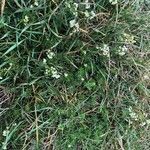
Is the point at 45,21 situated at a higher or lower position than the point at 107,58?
higher

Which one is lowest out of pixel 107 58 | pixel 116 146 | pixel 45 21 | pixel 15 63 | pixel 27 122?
pixel 116 146

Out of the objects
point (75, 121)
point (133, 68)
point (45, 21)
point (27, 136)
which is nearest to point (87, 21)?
point (45, 21)

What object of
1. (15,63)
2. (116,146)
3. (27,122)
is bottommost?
(116,146)

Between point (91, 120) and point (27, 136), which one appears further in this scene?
point (91, 120)

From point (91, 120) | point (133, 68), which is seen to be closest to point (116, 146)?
point (91, 120)

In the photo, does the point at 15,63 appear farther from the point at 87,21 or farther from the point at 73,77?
the point at 87,21

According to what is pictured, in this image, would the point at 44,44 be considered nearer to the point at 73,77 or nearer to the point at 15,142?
the point at 73,77
